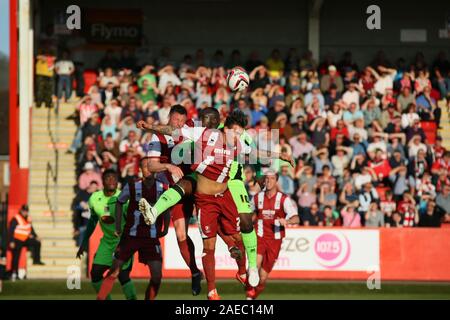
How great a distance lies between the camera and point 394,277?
75.4 ft

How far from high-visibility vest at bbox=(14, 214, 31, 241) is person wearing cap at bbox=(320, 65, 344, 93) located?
8.91 metres

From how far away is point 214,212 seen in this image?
1444 centimetres

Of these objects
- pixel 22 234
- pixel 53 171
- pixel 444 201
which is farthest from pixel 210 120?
pixel 53 171

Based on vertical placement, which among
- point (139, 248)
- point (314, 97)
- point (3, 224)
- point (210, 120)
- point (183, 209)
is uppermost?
point (314, 97)

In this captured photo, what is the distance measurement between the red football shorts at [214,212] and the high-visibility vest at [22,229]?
10.1m

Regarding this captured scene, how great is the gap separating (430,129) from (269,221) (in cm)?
1056

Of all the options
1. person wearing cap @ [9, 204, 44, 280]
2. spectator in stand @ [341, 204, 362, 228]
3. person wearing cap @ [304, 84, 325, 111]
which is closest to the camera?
person wearing cap @ [9, 204, 44, 280]

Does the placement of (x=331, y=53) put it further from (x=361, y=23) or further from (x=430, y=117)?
(x=430, y=117)

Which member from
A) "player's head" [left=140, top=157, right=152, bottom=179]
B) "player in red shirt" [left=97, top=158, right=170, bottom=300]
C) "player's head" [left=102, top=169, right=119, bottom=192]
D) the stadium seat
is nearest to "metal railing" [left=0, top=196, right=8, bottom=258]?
the stadium seat

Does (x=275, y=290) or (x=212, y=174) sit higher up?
(x=212, y=174)

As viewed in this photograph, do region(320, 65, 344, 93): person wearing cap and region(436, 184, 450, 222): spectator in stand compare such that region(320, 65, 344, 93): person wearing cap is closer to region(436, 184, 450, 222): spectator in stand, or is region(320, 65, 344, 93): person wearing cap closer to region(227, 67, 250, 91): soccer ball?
region(436, 184, 450, 222): spectator in stand

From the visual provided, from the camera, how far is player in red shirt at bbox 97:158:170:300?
50.1 ft

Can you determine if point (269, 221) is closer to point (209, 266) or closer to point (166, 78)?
point (209, 266)
